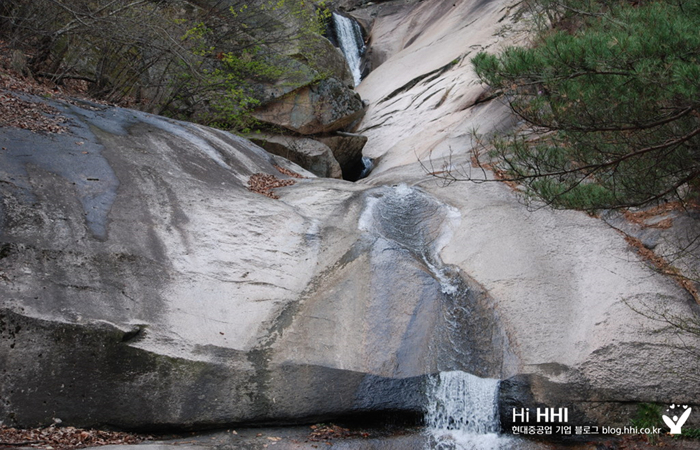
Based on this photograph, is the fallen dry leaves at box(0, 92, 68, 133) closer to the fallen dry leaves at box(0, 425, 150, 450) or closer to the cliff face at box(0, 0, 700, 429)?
the cliff face at box(0, 0, 700, 429)

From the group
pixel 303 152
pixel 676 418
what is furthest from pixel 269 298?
pixel 303 152

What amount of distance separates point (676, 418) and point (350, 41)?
25.1 meters

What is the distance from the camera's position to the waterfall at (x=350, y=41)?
27.5 meters

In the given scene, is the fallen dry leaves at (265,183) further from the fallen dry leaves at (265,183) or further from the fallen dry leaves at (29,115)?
the fallen dry leaves at (29,115)

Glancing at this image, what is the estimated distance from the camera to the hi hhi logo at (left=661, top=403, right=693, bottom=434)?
6.84m

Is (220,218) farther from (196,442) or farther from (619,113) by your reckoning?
(619,113)

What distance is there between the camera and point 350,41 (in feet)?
93.0

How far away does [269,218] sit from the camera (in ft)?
30.5

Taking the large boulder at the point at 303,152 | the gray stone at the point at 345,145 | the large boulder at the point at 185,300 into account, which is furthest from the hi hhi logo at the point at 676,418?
the gray stone at the point at 345,145

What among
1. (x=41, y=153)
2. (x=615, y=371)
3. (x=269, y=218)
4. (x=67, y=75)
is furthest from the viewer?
(x=67, y=75)

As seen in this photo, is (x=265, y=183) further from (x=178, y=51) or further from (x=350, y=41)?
(x=350, y=41)

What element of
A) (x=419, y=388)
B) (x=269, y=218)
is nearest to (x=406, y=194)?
(x=269, y=218)

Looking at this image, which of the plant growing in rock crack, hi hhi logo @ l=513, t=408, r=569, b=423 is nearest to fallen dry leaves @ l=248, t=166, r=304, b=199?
the plant growing in rock crack

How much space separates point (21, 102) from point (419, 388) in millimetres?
8050
